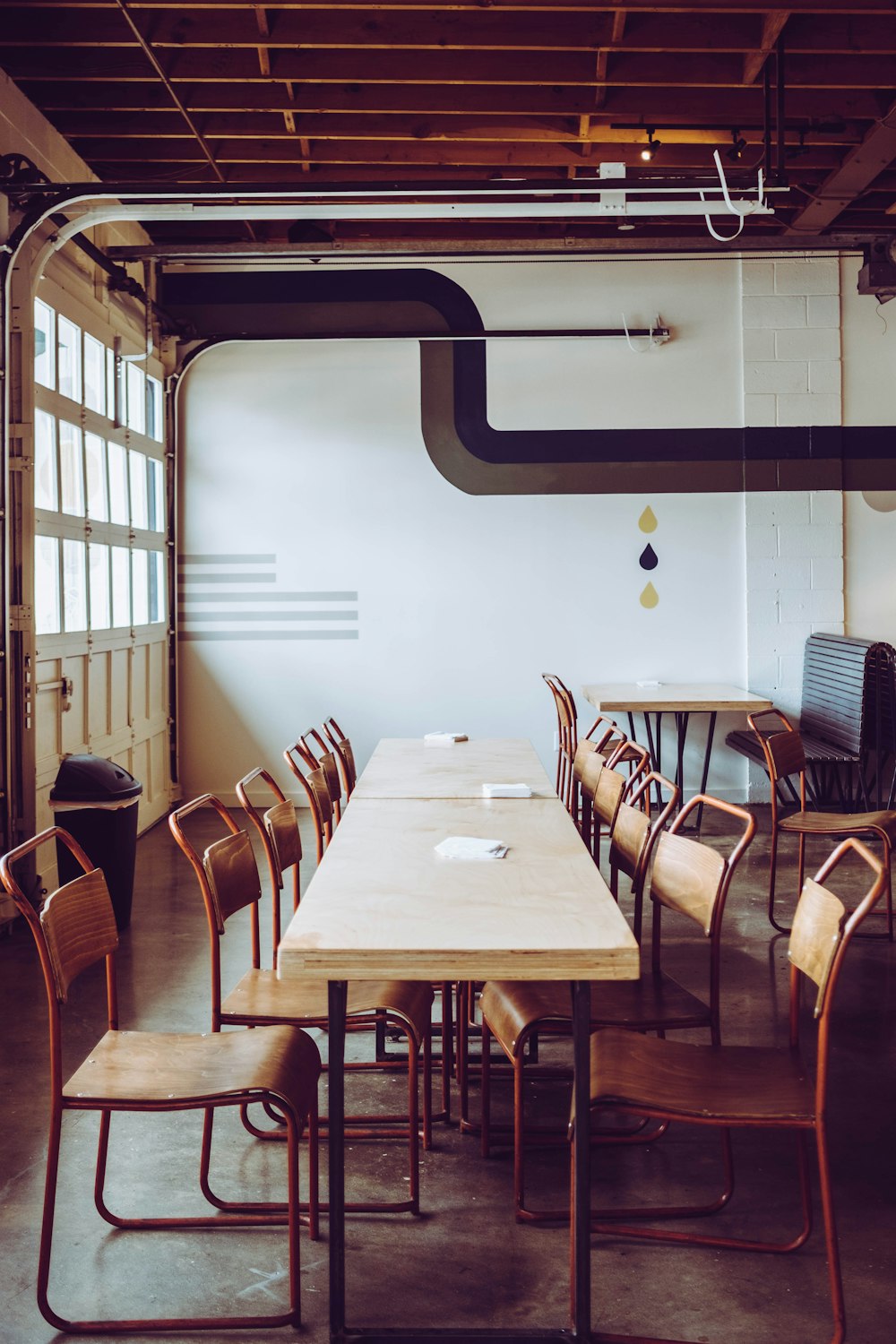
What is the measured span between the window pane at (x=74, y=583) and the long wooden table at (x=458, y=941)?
11.2 feet

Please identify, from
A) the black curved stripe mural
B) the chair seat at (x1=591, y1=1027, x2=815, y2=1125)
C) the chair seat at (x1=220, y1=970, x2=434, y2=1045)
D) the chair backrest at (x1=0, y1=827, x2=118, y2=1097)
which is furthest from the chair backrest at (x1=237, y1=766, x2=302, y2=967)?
the black curved stripe mural

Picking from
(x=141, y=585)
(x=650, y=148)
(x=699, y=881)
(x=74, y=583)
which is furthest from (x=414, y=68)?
(x=699, y=881)

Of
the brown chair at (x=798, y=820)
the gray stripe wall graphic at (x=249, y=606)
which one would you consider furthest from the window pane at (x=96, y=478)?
the brown chair at (x=798, y=820)

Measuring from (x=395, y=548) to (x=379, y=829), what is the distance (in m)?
4.92

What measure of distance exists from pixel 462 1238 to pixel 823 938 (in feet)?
3.57

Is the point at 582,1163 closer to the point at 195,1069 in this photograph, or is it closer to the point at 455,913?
the point at 455,913

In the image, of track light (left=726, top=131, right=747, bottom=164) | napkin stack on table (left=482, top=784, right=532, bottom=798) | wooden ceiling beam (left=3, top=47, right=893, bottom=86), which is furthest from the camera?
track light (left=726, top=131, right=747, bottom=164)

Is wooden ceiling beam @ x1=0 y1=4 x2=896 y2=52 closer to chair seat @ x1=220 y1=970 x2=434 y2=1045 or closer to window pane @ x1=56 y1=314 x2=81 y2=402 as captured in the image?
window pane @ x1=56 y1=314 x2=81 y2=402

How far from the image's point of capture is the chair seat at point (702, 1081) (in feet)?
7.32

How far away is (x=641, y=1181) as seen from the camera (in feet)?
9.37

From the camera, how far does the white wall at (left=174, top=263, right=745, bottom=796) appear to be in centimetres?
802

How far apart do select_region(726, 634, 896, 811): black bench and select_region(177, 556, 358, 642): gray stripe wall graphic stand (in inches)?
115

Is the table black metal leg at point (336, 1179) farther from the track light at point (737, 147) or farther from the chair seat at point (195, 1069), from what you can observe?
the track light at point (737, 147)

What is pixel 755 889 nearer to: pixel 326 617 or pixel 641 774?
pixel 641 774
